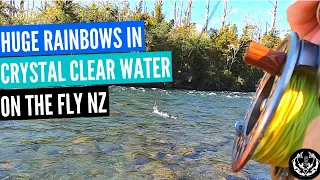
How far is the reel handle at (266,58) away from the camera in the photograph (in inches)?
40.6

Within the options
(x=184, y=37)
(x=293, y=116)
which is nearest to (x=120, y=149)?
(x=293, y=116)

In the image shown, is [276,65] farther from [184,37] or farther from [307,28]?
[184,37]

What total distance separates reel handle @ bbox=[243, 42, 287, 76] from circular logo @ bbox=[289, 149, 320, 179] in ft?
0.64

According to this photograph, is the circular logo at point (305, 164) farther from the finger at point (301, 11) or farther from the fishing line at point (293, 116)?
the finger at point (301, 11)

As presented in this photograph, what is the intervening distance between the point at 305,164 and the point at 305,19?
0.42m

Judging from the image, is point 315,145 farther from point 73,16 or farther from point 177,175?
point 73,16

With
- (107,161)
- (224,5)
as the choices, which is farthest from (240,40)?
(107,161)

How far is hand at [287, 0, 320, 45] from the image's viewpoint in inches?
45.7

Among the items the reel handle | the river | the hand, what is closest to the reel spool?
the reel handle

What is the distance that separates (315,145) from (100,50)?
273 inches

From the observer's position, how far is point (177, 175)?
4.92 metres

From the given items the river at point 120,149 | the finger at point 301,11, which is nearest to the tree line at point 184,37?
the river at point 120,149

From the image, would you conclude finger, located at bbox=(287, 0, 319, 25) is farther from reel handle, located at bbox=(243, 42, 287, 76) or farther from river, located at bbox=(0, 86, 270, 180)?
river, located at bbox=(0, 86, 270, 180)

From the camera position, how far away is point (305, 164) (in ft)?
3.31
